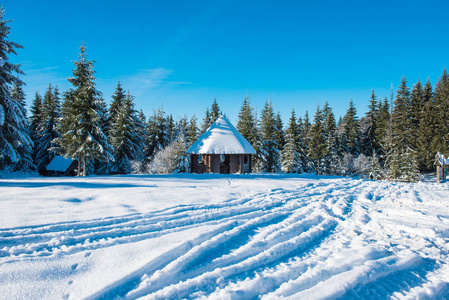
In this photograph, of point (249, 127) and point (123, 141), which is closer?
point (123, 141)

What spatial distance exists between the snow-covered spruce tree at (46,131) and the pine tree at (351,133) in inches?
1665

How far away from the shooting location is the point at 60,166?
30438mm

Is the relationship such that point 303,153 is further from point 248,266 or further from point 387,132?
point 248,266

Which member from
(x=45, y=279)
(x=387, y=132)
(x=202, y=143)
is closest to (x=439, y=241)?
(x=45, y=279)

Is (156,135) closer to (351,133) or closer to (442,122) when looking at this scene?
(351,133)

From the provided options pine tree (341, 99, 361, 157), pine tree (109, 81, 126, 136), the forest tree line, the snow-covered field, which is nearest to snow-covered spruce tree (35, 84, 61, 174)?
the forest tree line

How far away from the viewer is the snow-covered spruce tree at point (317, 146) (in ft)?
118

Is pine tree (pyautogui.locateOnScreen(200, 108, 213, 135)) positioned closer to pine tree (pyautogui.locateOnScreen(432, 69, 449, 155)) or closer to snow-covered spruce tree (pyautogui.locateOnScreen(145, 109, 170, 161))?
snow-covered spruce tree (pyautogui.locateOnScreen(145, 109, 170, 161))

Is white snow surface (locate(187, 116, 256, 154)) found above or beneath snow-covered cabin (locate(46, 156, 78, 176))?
above

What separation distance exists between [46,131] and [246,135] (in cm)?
2617

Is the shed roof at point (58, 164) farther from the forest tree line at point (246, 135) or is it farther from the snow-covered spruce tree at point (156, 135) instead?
the snow-covered spruce tree at point (156, 135)

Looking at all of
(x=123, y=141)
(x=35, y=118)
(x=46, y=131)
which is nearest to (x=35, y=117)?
(x=35, y=118)

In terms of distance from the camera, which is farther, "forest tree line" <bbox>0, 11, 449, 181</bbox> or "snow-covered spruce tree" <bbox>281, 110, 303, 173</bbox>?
"snow-covered spruce tree" <bbox>281, 110, 303, 173</bbox>

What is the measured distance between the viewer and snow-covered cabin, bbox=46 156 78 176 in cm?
3035
